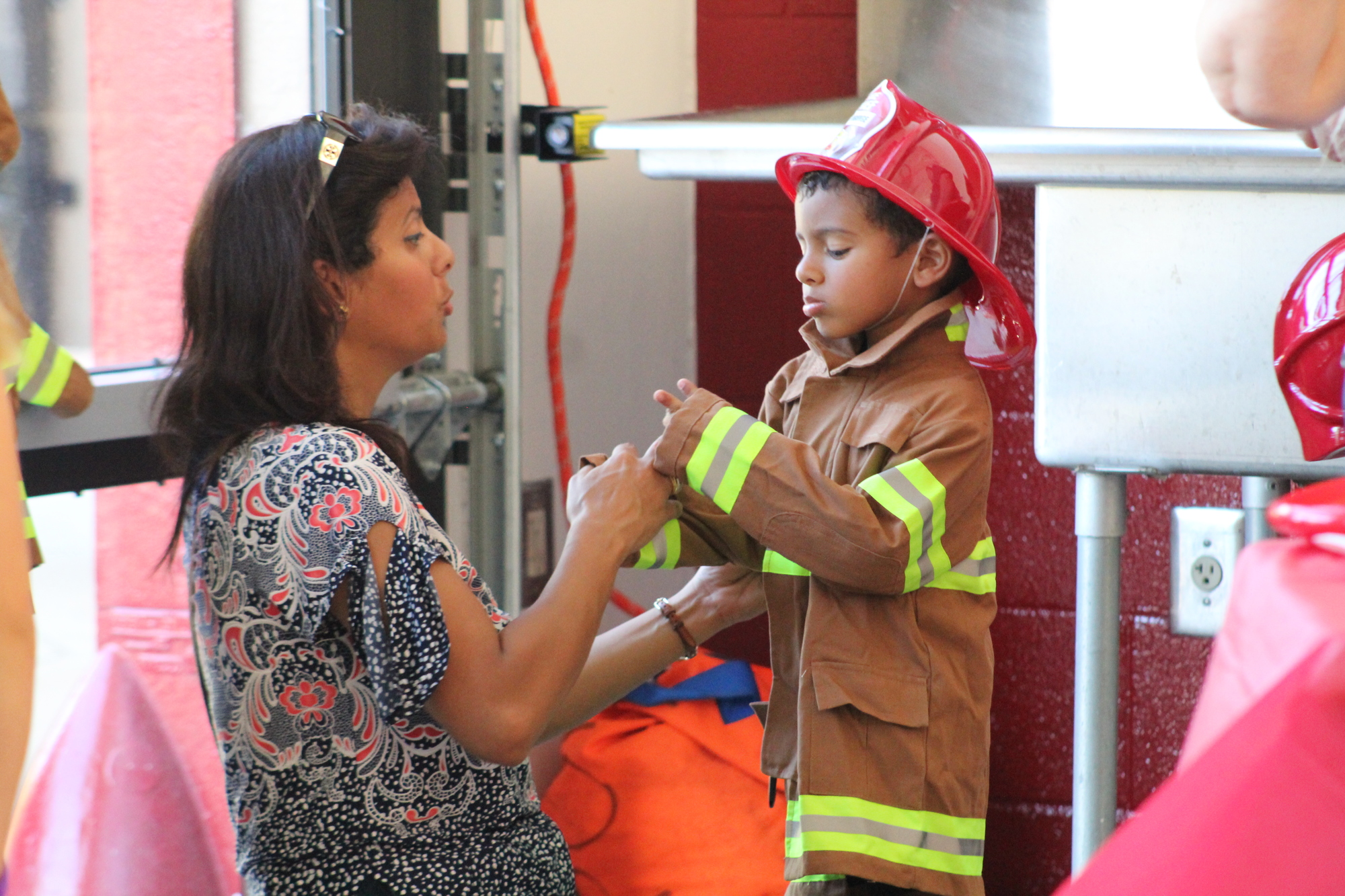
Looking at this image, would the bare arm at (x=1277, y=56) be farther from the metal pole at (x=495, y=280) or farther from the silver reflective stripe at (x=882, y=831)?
the metal pole at (x=495, y=280)

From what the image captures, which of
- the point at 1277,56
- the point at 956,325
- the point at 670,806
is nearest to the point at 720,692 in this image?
the point at 670,806

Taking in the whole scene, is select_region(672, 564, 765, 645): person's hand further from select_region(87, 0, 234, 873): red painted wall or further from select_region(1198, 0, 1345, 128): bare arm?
select_region(1198, 0, 1345, 128): bare arm

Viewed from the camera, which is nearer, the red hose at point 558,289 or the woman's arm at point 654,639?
the woman's arm at point 654,639

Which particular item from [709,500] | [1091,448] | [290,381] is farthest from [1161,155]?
[290,381]

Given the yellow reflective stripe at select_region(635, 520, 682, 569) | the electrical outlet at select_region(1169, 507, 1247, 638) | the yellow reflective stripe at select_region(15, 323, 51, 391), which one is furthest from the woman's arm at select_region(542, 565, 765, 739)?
the electrical outlet at select_region(1169, 507, 1247, 638)

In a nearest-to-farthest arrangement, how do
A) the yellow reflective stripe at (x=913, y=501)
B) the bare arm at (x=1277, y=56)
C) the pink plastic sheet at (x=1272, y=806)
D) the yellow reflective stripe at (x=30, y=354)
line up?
the pink plastic sheet at (x=1272, y=806), the bare arm at (x=1277, y=56), the yellow reflective stripe at (x=913, y=501), the yellow reflective stripe at (x=30, y=354)

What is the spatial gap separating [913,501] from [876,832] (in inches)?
10.8

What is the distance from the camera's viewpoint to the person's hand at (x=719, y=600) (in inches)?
52.4

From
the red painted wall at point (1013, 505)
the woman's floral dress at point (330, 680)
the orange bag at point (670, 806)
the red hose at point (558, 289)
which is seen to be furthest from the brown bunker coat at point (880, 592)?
the red painted wall at point (1013, 505)

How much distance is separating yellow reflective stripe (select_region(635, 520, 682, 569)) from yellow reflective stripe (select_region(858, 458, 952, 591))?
19 cm

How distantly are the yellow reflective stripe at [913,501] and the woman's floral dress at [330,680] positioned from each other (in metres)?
0.34

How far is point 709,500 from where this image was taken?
4.17 feet

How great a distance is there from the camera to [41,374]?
136cm

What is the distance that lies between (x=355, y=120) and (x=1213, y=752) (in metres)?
0.94
